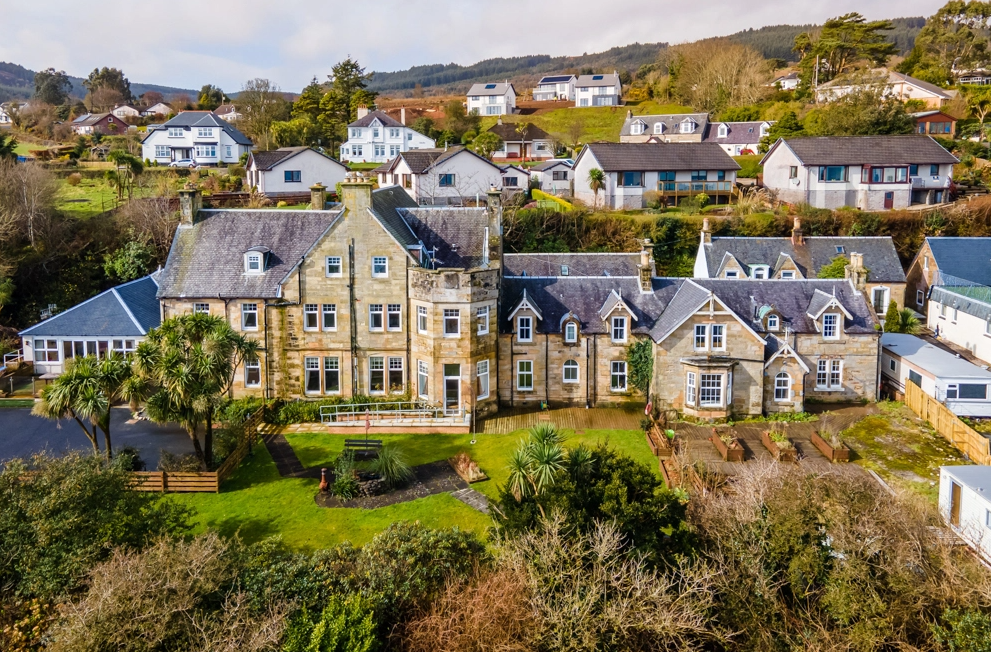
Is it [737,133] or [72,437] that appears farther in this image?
[737,133]

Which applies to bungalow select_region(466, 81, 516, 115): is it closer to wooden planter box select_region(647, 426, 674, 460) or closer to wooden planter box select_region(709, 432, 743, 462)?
wooden planter box select_region(647, 426, 674, 460)

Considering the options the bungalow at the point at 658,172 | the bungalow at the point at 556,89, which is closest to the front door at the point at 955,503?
the bungalow at the point at 658,172

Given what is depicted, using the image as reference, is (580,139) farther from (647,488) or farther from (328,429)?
(647,488)

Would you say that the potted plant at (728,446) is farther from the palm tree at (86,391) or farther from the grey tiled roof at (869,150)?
Result: the grey tiled roof at (869,150)

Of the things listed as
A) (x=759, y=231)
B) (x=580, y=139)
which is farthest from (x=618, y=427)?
(x=580, y=139)

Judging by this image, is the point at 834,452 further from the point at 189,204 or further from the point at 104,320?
the point at 104,320

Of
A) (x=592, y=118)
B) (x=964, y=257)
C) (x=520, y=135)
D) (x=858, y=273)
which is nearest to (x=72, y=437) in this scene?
(x=858, y=273)
